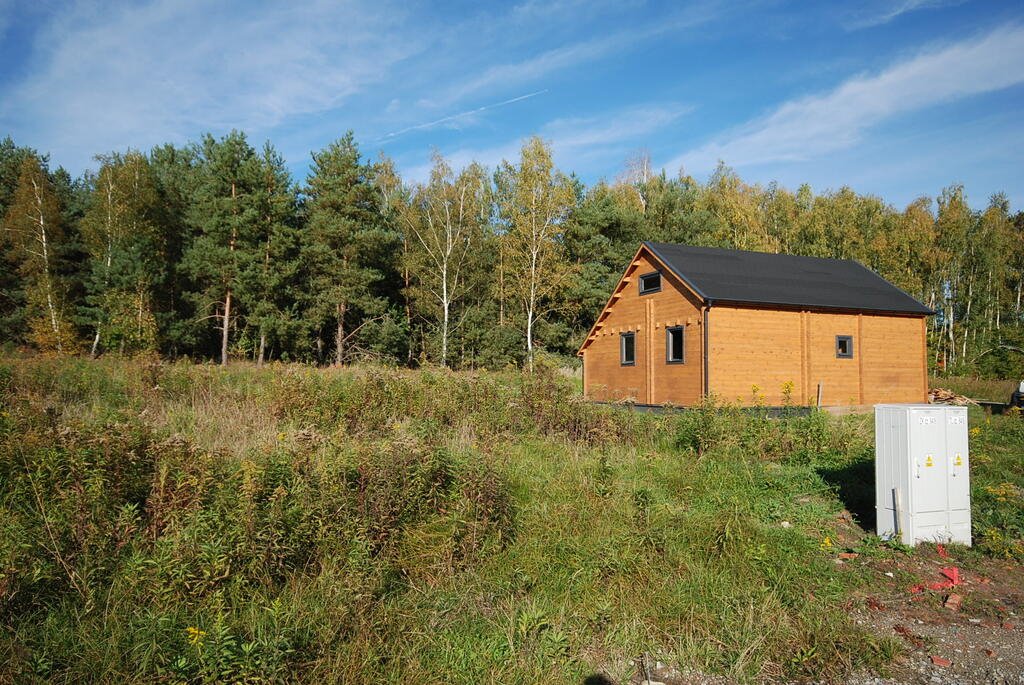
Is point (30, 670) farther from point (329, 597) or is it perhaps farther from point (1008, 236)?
point (1008, 236)

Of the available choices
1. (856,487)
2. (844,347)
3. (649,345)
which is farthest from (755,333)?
(856,487)

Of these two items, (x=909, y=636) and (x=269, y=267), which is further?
(x=269, y=267)

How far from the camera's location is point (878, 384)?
66.8 ft

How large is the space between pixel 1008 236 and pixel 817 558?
152 feet

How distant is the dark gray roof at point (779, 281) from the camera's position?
742 inches

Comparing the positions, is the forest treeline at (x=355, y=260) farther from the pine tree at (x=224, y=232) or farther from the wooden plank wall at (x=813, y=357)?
the wooden plank wall at (x=813, y=357)

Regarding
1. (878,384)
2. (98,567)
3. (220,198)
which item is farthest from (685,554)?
(220,198)

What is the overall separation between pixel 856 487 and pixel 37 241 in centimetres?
3429

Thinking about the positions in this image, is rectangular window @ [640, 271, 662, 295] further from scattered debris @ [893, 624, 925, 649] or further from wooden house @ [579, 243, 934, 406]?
scattered debris @ [893, 624, 925, 649]

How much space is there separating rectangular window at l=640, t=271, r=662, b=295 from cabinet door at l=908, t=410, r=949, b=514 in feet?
47.9

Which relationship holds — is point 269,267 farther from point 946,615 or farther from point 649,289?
point 946,615

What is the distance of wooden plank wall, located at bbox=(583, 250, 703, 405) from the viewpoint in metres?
18.7

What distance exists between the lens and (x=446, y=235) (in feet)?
109

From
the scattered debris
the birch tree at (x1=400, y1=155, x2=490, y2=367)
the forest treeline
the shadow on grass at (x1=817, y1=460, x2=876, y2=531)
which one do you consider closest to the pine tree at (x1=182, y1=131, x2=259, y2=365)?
the forest treeline
